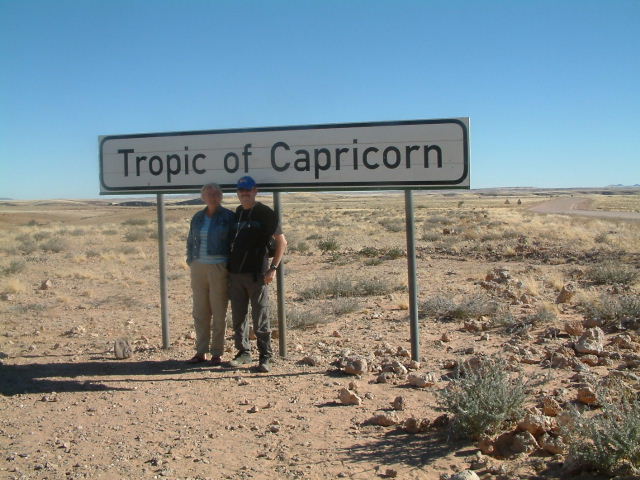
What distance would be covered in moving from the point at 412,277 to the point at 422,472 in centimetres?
231

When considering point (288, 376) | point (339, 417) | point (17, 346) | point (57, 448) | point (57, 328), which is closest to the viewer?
point (57, 448)

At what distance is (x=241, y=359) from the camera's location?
5.55m

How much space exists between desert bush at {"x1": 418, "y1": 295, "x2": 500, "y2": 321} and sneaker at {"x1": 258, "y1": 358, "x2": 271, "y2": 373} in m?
2.88

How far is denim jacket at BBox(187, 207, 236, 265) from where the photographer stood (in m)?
5.46

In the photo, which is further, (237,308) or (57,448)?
(237,308)

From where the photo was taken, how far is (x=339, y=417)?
13.6 feet

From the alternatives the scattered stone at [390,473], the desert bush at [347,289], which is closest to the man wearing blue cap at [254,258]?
the scattered stone at [390,473]

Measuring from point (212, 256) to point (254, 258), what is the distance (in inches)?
18.4

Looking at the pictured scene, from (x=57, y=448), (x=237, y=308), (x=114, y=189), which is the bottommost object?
(x=57, y=448)

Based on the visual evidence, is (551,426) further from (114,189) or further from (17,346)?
(17,346)

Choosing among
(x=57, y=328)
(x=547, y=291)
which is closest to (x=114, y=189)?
(x=57, y=328)

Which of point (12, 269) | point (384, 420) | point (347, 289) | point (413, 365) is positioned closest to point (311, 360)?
point (413, 365)

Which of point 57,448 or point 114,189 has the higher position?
point 114,189

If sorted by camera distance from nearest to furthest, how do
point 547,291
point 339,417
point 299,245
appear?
point 339,417, point 547,291, point 299,245
